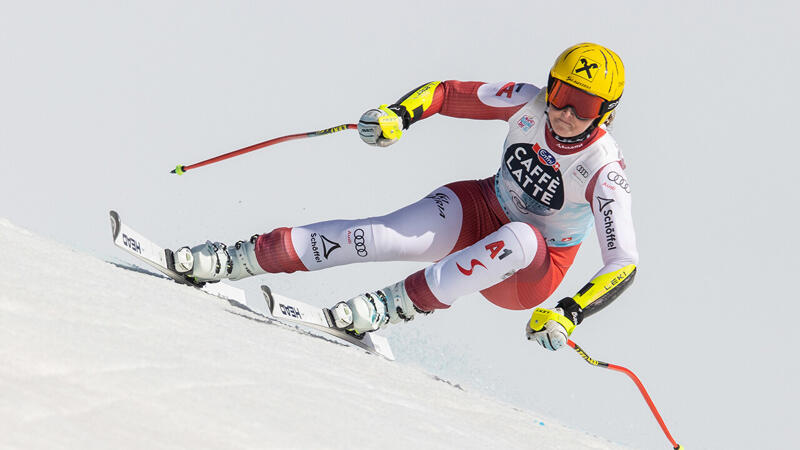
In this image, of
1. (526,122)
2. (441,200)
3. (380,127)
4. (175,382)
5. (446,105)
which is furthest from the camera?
(446,105)

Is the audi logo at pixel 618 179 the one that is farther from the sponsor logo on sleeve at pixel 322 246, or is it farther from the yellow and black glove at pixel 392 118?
the sponsor logo on sleeve at pixel 322 246

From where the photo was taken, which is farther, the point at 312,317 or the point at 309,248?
the point at 309,248

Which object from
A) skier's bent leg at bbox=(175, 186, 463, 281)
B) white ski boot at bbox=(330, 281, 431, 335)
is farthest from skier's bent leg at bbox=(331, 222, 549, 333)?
skier's bent leg at bbox=(175, 186, 463, 281)

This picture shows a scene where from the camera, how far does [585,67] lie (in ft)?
13.5

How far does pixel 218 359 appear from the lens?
2529 mm

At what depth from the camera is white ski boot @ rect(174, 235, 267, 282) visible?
4.22 metres

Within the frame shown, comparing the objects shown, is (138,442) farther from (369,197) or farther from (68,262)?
(369,197)

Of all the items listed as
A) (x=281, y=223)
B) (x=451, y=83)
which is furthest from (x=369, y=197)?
(x=451, y=83)

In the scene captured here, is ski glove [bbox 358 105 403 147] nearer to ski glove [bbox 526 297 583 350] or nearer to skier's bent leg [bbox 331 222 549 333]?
skier's bent leg [bbox 331 222 549 333]

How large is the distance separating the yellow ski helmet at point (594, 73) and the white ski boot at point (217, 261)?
1.51 metres

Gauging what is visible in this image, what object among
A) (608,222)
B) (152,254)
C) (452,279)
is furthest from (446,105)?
(152,254)

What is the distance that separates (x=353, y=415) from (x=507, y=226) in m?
1.85

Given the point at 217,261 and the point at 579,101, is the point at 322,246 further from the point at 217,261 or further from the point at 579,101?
the point at 579,101

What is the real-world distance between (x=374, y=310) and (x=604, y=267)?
1007 millimetres
